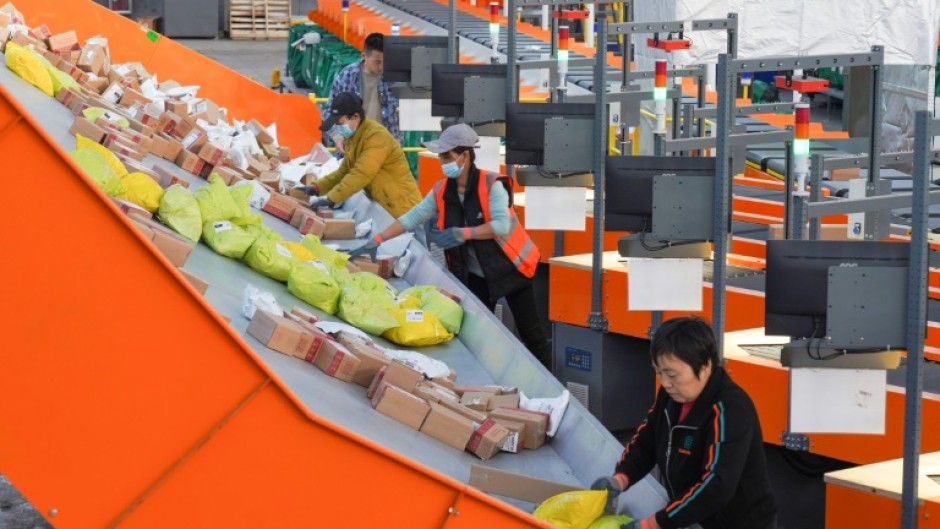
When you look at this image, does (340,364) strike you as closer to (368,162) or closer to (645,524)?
(645,524)

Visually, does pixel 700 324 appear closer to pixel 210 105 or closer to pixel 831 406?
pixel 831 406

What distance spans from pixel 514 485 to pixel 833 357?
1092 millimetres

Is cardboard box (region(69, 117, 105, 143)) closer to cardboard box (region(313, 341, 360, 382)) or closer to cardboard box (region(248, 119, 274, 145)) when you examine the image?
cardboard box (region(313, 341, 360, 382))

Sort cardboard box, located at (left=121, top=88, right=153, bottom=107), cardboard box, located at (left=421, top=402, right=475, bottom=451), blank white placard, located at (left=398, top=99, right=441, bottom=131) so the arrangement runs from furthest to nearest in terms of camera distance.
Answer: cardboard box, located at (left=121, top=88, right=153, bottom=107)
blank white placard, located at (left=398, top=99, right=441, bottom=131)
cardboard box, located at (left=421, top=402, right=475, bottom=451)

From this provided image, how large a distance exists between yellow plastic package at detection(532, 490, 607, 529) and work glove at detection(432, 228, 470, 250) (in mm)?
2712

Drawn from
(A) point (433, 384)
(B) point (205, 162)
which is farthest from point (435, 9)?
(A) point (433, 384)

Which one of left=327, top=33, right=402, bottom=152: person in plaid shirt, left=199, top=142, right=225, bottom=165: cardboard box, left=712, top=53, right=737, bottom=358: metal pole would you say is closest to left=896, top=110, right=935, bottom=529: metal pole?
left=712, top=53, right=737, bottom=358: metal pole

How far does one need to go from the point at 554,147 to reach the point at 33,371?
11.4 feet

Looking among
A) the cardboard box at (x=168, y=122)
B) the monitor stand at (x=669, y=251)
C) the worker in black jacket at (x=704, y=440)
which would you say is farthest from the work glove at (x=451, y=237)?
the cardboard box at (x=168, y=122)

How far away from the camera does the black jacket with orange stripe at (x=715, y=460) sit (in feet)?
12.8

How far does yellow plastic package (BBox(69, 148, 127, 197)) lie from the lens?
6.04m

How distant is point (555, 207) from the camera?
23.0ft

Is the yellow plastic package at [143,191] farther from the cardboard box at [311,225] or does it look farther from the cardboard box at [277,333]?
the cardboard box at [311,225]

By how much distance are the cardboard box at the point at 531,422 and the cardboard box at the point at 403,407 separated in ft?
1.22
